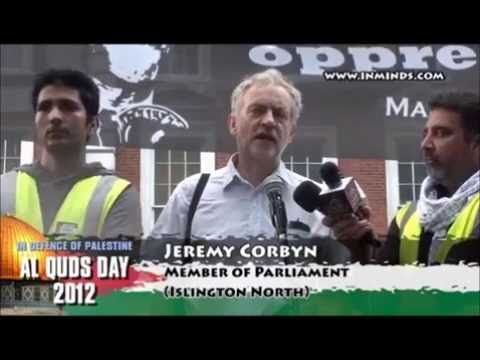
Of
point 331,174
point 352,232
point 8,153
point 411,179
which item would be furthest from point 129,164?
point 411,179

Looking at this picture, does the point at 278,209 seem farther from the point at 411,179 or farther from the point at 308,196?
the point at 411,179

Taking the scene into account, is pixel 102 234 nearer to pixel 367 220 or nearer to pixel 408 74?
Answer: pixel 367 220

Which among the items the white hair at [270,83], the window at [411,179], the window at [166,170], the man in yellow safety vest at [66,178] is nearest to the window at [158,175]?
the window at [166,170]

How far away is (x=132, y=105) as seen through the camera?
20.2ft

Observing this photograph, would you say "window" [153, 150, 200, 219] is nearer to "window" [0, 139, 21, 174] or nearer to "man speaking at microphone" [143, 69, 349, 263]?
"man speaking at microphone" [143, 69, 349, 263]

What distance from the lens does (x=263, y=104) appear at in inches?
243

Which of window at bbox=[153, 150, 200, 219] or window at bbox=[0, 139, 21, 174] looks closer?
window at bbox=[153, 150, 200, 219]

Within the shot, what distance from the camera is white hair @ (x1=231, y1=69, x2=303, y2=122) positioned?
614 centimetres

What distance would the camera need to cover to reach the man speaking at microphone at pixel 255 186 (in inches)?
239

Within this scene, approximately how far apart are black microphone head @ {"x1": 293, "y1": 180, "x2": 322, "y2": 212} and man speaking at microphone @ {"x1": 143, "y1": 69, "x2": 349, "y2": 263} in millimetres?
43

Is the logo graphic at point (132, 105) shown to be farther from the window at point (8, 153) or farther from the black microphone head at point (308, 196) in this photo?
the black microphone head at point (308, 196)

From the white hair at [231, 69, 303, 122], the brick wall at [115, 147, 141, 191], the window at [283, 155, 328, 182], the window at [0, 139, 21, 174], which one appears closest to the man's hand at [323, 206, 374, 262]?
the window at [283, 155, 328, 182]

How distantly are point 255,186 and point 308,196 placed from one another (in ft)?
1.52

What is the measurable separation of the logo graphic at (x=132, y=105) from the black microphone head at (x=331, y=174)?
1.23 metres
